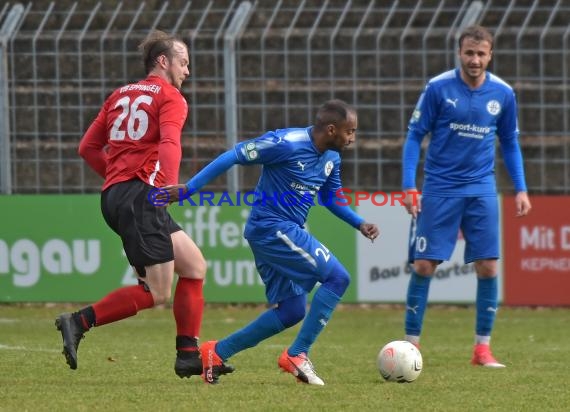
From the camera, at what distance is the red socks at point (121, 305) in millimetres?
7316

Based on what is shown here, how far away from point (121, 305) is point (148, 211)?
52cm

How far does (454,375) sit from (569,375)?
64 cm

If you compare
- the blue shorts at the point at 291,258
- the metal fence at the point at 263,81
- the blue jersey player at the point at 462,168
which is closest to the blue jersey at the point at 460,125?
the blue jersey player at the point at 462,168

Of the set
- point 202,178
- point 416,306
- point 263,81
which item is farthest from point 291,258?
point 263,81

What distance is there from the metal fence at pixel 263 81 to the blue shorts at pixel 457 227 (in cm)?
442

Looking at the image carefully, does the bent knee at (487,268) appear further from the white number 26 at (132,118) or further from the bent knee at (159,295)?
the white number 26 at (132,118)

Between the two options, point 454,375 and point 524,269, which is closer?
point 454,375

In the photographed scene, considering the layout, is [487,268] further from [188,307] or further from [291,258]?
[188,307]

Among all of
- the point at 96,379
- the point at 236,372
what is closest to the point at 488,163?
the point at 236,372

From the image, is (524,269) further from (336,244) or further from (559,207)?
(336,244)

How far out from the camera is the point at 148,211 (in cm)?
723

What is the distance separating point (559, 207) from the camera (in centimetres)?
1277

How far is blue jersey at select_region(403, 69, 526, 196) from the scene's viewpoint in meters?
8.72

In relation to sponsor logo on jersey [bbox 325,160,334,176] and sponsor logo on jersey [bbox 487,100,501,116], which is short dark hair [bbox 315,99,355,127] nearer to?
sponsor logo on jersey [bbox 325,160,334,176]
